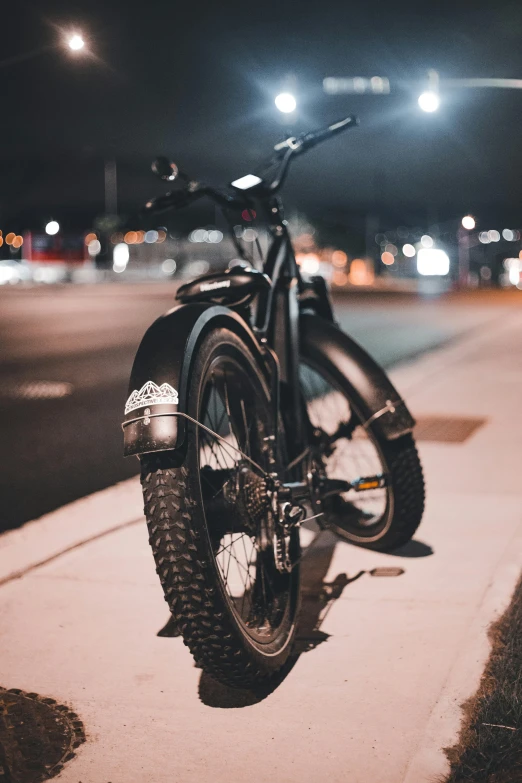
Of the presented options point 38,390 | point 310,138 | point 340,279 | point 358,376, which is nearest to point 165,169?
point 310,138

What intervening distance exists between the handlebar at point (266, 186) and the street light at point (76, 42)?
29.3 feet

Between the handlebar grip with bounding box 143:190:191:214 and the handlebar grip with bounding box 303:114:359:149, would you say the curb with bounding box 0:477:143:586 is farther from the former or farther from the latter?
the handlebar grip with bounding box 303:114:359:149

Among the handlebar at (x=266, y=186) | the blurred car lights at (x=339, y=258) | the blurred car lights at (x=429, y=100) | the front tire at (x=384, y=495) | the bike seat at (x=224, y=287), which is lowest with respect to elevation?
the front tire at (x=384, y=495)

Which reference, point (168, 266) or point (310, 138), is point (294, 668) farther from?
point (168, 266)

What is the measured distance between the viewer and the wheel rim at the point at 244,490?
3.75 meters

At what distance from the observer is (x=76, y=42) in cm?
1322

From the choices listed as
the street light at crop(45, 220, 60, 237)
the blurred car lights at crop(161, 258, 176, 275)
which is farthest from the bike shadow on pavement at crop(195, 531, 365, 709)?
the blurred car lights at crop(161, 258, 176, 275)

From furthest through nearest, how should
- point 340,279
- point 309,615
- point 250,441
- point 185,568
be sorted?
1. point 340,279
2. point 309,615
3. point 250,441
4. point 185,568

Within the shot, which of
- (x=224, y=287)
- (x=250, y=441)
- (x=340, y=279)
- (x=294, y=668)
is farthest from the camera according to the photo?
(x=340, y=279)

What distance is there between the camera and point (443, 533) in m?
5.70

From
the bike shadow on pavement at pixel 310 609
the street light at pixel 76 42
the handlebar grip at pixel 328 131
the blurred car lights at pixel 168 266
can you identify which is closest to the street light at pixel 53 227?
the handlebar grip at pixel 328 131

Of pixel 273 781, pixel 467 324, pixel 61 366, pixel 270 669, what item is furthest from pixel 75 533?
pixel 467 324

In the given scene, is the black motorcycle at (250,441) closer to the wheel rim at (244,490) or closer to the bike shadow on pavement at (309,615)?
the wheel rim at (244,490)

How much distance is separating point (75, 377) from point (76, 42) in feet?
14.3
